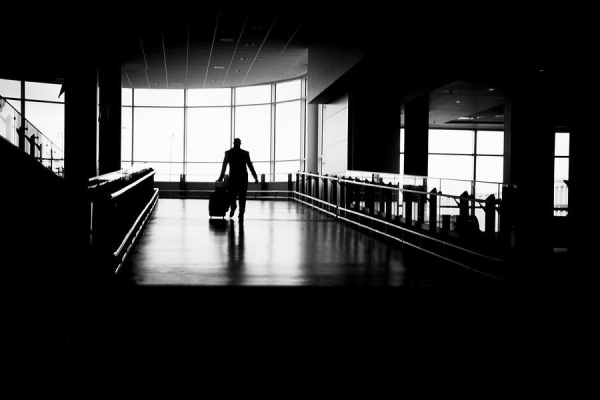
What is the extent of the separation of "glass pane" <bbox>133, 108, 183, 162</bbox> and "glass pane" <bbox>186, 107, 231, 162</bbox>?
0.39 m

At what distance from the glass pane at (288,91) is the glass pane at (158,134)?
4036 millimetres

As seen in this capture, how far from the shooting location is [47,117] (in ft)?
70.3

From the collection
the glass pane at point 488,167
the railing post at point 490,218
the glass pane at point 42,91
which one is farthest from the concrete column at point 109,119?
the glass pane at point 488,167

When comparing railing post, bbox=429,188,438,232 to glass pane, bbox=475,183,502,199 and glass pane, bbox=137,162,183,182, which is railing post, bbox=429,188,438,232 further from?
glass pane, bbox=137,162,183,182

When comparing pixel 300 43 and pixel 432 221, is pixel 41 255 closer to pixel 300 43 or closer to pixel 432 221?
pixel 432 221

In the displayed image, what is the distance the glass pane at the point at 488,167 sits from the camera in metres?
29.1

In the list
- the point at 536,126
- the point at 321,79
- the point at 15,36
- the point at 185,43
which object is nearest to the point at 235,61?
the point at 185,43

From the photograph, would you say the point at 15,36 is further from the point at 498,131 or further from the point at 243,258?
the point at 498,131

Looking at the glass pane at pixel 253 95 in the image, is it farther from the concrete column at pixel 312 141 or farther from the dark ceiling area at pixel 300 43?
the concrete column at pixel 312 141

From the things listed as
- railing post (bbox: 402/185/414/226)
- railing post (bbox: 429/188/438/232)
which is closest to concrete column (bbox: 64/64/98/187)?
railing post (bbox: 402/185/414/226)

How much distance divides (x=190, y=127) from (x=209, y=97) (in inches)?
53.8

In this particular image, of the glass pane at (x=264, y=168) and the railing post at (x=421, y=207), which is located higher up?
the glass pane at (x=264, y=168)

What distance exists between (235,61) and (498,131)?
645 inches

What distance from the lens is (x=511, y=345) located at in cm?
487
